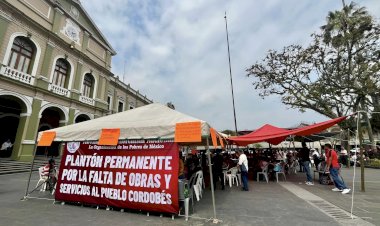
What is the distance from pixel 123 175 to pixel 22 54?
1467cm

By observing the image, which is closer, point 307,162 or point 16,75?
point 307,162

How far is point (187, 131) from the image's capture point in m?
5.09

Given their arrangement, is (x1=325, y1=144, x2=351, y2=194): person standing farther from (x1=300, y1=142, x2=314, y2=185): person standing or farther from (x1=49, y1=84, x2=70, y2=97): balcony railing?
(x1=49, y1=84, x2=70, y2=97): balcony railing

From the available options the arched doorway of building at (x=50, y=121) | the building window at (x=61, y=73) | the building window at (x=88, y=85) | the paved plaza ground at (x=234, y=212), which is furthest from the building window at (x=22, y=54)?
the paved plaza ground at (x=234, y=212)

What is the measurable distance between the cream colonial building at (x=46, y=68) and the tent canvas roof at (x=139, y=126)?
1070cm

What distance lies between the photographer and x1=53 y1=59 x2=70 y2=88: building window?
59.0 feet

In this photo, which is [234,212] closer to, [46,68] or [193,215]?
[193,215]

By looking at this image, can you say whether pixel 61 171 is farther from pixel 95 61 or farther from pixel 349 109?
pixel 349 109

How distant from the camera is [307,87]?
20.5 metres

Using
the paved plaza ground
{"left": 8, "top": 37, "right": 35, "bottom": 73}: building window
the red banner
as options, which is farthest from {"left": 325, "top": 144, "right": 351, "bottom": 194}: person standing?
{"left": 8, "top": 37, "right": 35, "bottom": 73}: building window

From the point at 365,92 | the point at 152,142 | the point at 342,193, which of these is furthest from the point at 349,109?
the point at 152,142

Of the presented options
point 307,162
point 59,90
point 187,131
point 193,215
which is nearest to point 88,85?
point 59,90

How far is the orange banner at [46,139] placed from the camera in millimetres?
6406

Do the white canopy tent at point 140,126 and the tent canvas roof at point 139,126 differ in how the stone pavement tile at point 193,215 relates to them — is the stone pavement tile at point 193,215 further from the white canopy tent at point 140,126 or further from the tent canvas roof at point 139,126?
the tent canvas roof at point 139,126
